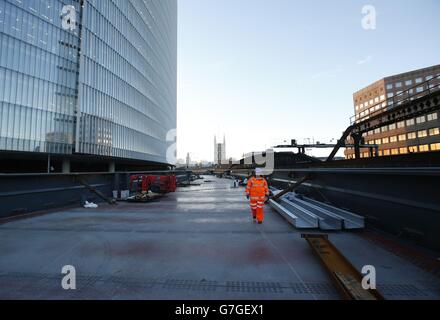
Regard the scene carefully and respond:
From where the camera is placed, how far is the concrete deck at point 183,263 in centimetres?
282

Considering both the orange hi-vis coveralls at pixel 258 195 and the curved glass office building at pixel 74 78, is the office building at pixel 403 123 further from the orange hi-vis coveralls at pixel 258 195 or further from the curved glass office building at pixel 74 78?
the curved glass office building at pixel 74 78

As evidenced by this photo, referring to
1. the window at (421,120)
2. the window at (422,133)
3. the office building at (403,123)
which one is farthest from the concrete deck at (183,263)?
the window at (421,120)

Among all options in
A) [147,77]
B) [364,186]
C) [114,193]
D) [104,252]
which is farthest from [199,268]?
[147,77]

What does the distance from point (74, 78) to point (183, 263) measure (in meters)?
36.1

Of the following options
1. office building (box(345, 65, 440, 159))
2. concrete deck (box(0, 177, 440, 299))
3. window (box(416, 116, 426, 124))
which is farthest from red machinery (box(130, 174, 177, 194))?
window (box(416, 116, 426, 124))

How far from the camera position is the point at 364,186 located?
5.83 m

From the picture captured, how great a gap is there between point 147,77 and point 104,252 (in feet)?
156

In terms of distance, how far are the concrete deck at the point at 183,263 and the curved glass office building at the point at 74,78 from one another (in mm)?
26838

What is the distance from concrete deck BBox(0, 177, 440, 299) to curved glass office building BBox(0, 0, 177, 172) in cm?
2684

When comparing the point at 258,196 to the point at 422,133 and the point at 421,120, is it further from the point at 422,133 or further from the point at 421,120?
the point at 421,120

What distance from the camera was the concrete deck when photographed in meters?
2.82

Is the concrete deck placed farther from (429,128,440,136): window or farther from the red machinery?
(429,128,440,136): window

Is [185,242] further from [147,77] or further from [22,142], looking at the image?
[147,77]

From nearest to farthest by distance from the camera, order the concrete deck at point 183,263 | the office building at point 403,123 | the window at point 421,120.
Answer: the concrete deck at point 183,263 < the office building at point 403,123 < the window at point 421,120
